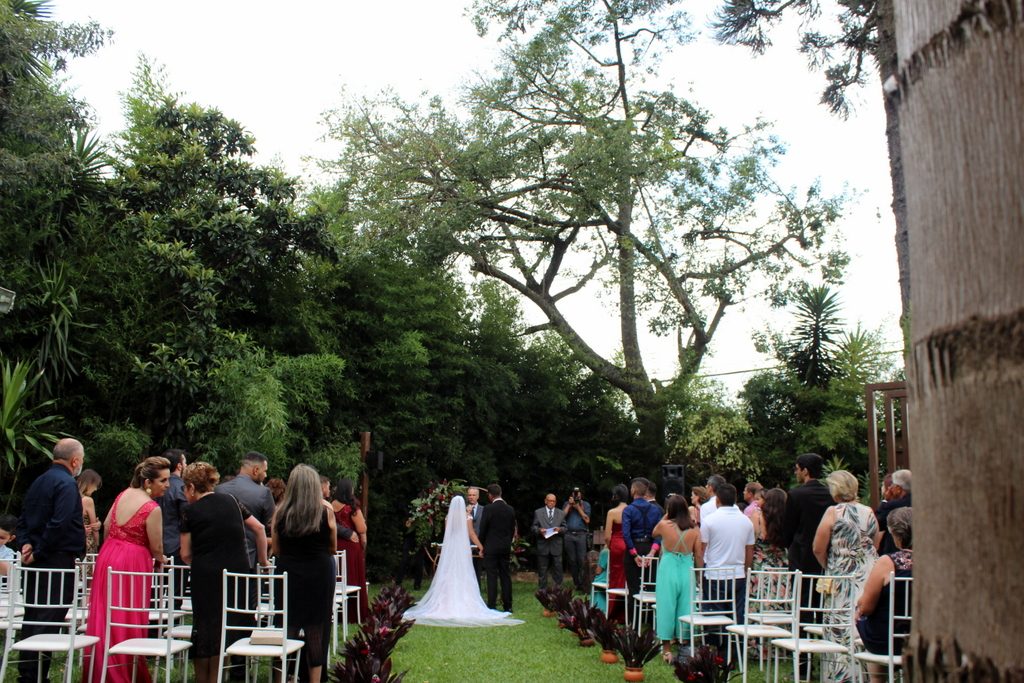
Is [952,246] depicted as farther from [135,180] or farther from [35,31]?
[135,180]

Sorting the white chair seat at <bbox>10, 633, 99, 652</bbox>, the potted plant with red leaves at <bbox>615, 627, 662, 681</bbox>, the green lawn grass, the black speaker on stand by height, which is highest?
the black speaker on stand

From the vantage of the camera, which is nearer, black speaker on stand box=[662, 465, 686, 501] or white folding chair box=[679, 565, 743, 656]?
white folding chair box=[679, 565, 743, 656]

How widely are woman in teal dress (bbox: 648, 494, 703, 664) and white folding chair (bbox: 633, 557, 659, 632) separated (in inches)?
27.4

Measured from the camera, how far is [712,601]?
7.65 metres

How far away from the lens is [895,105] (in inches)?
37.3

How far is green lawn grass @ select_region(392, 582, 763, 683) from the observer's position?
8.14 metres

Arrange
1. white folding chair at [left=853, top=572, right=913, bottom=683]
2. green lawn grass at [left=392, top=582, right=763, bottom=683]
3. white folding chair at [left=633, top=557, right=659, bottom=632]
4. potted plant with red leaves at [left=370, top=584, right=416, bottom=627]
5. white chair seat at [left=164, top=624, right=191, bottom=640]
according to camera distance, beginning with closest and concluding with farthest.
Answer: white folding chair at [left=853, top=572, right=913, bottom=683], white chair seat at [left=164, top=624, right=191, bottom=640], green lawn grass at [left=392, top=582, right=763, bottom=683], potted plant with red leaves at [left=370, top=584, right=416, bottom=627], white folding chair at [left=633, top=557, right=659, bottom=632]

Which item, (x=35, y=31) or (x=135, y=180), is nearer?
(x=35, y=31)

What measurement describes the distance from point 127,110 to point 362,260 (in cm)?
469

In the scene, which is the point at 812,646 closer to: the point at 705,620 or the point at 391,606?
the point at 705,620

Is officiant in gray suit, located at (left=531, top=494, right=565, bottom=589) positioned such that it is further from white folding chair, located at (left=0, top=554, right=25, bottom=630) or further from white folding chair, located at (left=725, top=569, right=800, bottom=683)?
white folding chair, located at (left=0, top=554, right=25, bottom=630)

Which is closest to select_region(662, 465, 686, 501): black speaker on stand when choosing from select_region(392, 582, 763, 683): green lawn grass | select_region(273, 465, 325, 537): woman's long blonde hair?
select_region(392, 582, 763, 683): green lawn grass

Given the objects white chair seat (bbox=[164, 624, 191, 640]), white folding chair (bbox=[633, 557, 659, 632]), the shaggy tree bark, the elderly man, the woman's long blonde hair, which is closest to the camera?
the shaggy tree bark

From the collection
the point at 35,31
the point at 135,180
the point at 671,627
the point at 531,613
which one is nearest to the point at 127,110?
the point at 135,180
